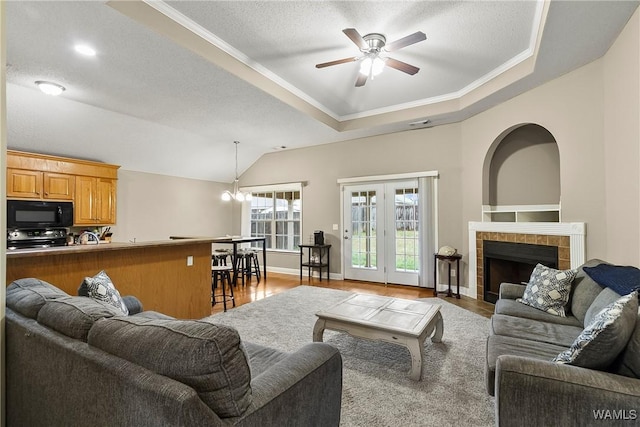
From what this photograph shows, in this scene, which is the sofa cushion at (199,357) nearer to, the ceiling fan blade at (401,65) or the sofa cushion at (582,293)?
the sofa cushion at (582,293)

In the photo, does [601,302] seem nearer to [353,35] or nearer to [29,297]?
[353,35]

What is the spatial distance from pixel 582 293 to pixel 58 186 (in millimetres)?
6893

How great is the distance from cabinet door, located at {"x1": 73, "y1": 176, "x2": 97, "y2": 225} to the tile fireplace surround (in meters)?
6.48

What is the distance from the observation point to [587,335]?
137cm

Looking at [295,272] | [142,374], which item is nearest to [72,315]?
[142,374]

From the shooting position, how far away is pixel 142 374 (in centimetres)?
96

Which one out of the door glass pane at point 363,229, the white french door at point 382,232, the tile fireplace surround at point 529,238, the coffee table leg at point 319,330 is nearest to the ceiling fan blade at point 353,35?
the coffee table leg at point 319,330

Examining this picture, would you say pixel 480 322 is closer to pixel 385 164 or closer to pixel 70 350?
pixel 385 164

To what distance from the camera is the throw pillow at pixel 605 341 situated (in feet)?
4.07

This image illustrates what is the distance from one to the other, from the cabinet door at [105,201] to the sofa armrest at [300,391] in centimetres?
542

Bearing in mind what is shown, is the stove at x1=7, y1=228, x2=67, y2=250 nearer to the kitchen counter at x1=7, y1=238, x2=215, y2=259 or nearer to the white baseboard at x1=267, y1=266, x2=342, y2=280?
the kitchen counter at x1=7, y1=238, x2=215, y2=259

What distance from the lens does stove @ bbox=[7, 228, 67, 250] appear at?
4414 millimetres

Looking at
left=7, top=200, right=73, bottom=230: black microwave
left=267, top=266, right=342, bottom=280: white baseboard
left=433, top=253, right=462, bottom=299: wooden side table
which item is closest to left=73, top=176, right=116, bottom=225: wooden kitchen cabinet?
left=7, top=200, right=73, bottom=230: black microwave

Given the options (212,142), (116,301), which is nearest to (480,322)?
(116,301)
